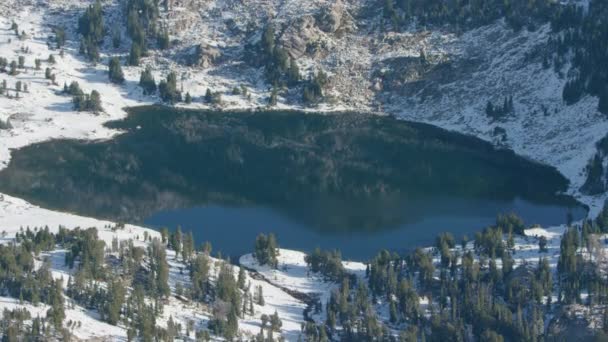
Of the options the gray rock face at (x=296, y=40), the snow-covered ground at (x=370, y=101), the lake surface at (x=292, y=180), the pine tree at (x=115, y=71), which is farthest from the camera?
the gray rock face at (x=296, y=40)

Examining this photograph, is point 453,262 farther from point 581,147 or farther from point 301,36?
point 301,36

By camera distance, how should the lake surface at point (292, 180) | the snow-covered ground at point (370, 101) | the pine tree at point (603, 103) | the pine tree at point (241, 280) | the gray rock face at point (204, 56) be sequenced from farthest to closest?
the gray rock face at point (204, 56), the pine tree at point (603, 103), the snow-covered ground at point (370, 101), the lake surface at point (292, 180), the pine tree at point (241, 280)

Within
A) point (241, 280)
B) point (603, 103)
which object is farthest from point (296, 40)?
point (241, 280)

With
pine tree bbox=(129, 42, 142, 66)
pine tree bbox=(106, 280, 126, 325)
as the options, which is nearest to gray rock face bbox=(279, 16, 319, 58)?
pine tree bbox=(129, 42, 142, 66)

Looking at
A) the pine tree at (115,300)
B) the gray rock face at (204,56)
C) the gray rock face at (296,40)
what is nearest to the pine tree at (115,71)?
the gray rock face at (204,56)

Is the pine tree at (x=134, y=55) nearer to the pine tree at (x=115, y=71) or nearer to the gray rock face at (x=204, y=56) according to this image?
the pine tree at (x=115, y=71)

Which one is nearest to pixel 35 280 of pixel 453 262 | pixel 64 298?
pixel 64 298

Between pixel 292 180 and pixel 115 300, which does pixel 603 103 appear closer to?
pixel 292 180

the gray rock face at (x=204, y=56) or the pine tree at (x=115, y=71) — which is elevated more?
the gray rock face at (x=204, y=56)

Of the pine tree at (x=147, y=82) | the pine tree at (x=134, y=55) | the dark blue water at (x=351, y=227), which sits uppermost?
the pine tree at (x=134, y=55)
